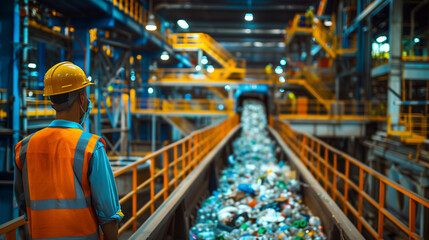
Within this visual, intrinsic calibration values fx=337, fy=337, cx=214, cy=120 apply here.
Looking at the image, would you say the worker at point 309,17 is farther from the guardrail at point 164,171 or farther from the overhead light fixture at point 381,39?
the guardrail at point 164,171

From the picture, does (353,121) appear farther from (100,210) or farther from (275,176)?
(100,210)

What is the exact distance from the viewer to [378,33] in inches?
757

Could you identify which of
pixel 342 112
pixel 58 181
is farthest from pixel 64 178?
pixel 342 112

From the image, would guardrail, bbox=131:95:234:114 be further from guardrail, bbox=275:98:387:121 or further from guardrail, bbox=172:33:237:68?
guardrail, bbox=275:98:387:121

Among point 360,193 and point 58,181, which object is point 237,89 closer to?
point 360,193

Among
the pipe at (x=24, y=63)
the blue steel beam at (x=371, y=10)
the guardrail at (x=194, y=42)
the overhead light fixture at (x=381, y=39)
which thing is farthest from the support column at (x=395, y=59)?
the pipe at (x=24, y=63)

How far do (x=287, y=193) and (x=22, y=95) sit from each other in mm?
7334

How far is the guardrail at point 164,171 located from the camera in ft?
11.5

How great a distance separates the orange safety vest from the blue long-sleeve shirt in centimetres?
3

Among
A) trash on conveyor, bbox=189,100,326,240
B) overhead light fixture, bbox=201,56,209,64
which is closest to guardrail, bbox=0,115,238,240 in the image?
trash on conveyor, bbox=189,100,326,240

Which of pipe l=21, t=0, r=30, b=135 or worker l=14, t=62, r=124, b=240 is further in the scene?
pipe l=21, t=0, r=30, b=135

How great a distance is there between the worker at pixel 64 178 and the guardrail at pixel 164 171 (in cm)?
42

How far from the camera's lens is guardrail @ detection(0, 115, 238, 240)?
351 centimetres

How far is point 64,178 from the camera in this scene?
5.57 feet
